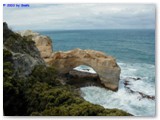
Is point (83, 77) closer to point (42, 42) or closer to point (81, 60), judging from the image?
point (42, 42)

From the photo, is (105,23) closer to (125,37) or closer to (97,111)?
(125,37)

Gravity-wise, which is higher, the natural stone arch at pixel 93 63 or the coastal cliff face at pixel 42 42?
the coastal cliff face at pixel 42 42

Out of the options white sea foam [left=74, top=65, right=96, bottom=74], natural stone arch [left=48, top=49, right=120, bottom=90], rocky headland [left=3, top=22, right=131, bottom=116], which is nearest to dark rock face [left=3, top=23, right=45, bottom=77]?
rocky headland [left=3, top=22, right=131, bottom=116]

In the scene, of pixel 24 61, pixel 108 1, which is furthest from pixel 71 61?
pixel 108 1

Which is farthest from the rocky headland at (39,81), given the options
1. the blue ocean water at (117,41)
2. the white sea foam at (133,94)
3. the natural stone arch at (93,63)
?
the blue ocean water at (117,41)

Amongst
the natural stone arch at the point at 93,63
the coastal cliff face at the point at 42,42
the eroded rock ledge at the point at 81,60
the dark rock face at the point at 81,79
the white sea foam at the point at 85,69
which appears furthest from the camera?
the white sea foam at the point at 85,69

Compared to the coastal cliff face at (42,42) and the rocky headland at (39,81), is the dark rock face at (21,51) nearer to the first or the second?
the rocky headland at (39,81)

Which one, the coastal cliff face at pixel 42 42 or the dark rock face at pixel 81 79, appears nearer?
the coastal cliff face at pixel 42 42
